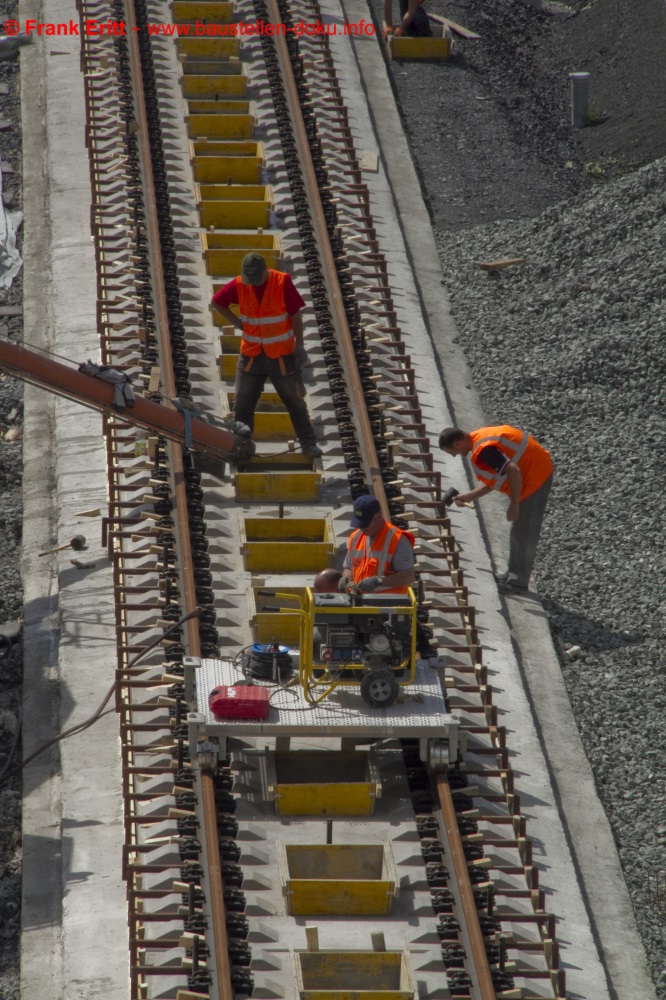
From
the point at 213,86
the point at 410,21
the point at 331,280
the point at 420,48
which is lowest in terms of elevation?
the point at 331,280

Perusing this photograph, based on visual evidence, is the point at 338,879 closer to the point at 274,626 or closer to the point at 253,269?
the point at 274,626

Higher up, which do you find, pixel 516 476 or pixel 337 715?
pixel 516 476

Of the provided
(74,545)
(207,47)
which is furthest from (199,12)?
(74,545)

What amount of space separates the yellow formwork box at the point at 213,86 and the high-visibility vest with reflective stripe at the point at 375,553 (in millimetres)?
9380

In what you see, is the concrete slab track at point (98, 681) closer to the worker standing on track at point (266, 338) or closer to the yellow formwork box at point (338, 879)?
the yellow formwork box at point (338, 879)

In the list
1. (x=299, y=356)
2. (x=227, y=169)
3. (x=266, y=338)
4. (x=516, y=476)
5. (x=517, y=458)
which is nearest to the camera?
(x=516, y=476)

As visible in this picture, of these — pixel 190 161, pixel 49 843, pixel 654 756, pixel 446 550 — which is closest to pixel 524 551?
pixel 446 550

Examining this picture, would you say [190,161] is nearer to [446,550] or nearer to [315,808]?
[446,550]

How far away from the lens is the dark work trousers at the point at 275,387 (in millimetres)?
12633

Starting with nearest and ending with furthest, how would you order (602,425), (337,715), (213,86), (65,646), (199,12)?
(337,715), (65,646), (602,425), (213,86), (199,12)

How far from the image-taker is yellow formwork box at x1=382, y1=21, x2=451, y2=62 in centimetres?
1909

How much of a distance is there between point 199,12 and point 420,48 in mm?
2631

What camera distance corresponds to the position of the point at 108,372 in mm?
11844

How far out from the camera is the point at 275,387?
41.9 feet
